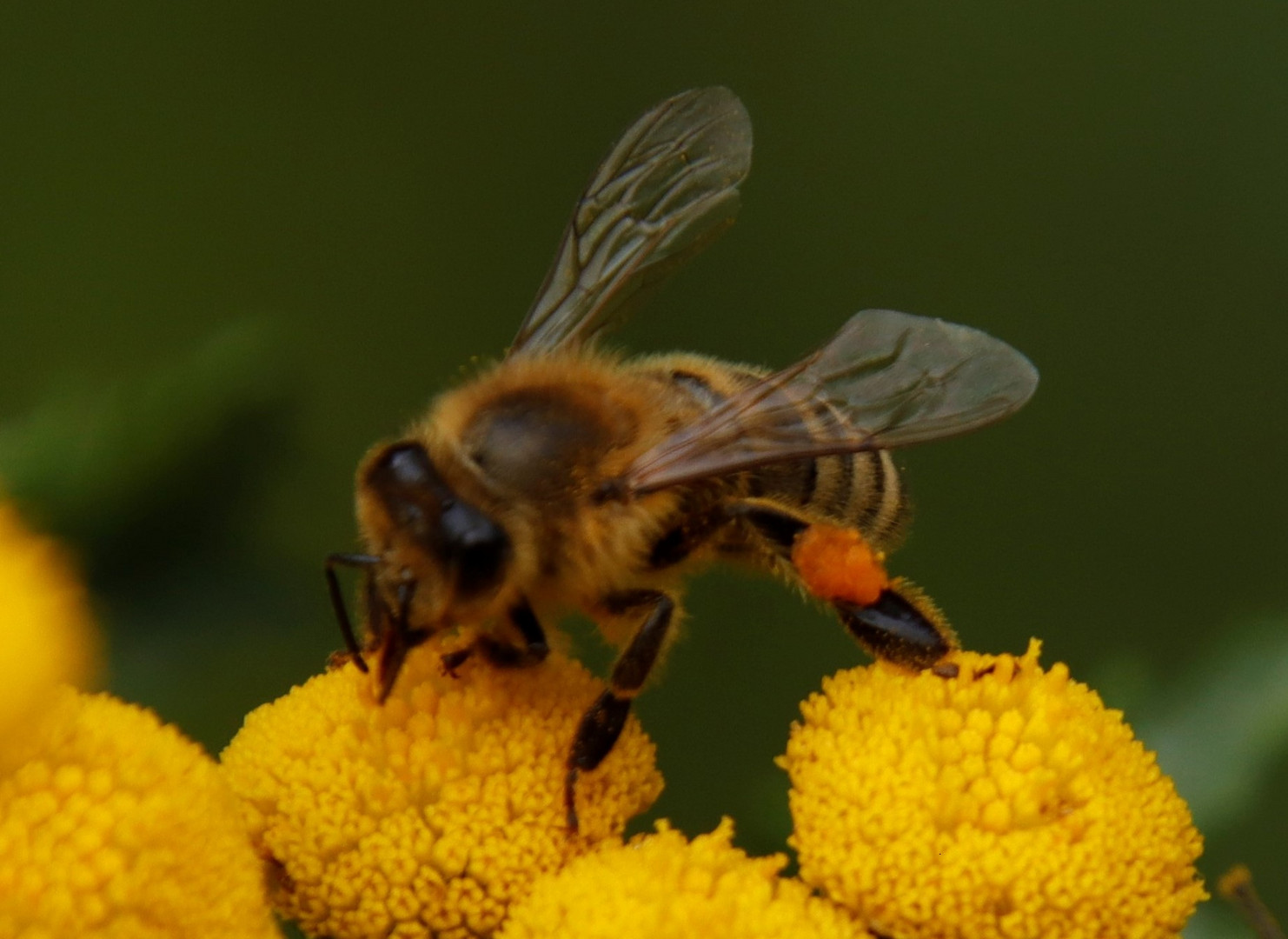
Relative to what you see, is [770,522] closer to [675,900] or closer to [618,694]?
[618,694]

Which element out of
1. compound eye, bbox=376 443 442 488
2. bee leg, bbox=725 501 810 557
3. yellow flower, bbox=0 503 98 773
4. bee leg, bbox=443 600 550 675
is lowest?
bee leg, bbox=443 600 550 675

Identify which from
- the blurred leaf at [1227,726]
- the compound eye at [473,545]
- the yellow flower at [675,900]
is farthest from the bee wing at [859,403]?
the blurred leaf at [1227,726]

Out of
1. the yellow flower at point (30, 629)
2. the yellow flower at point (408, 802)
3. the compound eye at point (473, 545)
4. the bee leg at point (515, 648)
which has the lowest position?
the yellow flower at point (408, 802)

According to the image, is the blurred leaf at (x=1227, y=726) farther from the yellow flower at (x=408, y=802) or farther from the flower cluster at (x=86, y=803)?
the flower cluster at (x=86, y=803)

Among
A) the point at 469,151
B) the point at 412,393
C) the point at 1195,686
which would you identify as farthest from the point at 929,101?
the point at 1195,686

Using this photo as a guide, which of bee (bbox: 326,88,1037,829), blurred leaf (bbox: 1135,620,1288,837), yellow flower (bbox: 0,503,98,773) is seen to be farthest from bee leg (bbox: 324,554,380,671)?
blurred leaf (bbox: 1135,620,1288,837)

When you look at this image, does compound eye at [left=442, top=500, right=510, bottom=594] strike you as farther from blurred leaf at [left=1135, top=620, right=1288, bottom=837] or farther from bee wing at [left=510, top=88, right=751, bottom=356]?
blurred leaf at [left=1135, top=620, right=1288, bottom=837]

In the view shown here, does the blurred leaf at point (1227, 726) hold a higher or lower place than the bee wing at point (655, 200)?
lower
